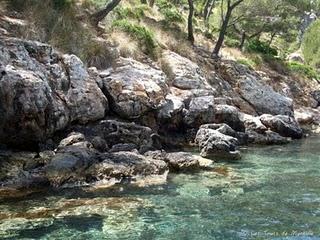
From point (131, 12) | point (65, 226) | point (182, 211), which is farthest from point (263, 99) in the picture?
point (65, 226)

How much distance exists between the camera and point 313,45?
172 feet

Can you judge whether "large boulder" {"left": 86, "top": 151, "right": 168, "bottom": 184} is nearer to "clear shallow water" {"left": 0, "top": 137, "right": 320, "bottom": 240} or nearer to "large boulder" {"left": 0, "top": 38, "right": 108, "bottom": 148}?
"clear shallow water" {"left": 0, "top": 137, "right": 320, "bottom": 240}

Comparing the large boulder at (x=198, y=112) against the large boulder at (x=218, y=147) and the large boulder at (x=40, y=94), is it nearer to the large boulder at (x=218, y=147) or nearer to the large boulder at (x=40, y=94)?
the large boulder at (x=218, y=147)

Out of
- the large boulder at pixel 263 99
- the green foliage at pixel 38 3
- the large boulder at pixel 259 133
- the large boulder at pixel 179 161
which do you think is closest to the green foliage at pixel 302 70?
the large boulder at pixel 263 99

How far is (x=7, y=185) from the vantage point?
1358cm

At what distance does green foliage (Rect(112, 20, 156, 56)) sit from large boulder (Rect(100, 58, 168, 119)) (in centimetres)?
460

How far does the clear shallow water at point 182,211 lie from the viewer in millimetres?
10555

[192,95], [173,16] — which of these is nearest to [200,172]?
[192,95]

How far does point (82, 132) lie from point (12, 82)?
3.95 m

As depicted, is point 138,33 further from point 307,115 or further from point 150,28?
point 307,115

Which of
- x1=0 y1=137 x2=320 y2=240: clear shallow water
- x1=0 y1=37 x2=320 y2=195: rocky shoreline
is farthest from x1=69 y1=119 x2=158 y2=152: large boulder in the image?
x1=0 y1=137 x2=320 y2=240: clear shallow water

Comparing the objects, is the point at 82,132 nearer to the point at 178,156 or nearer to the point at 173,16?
the point at 178,156

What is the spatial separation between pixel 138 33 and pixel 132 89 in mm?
8106

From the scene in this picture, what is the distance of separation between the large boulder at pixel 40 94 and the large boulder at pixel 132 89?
867 millimetres
